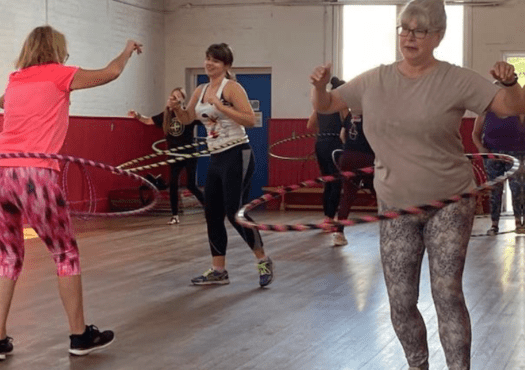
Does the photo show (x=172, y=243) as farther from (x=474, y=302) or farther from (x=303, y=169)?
(x=303, y=169)

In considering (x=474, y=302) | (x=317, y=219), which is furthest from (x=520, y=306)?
Result: (x=317, y=219)

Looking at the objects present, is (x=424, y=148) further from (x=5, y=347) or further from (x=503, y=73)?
(x=5, y=347)

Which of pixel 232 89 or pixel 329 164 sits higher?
pixel 232 89

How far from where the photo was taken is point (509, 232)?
12.6m

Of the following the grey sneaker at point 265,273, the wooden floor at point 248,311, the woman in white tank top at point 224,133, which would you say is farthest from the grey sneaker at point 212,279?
the woman in white tank top at point 224,133

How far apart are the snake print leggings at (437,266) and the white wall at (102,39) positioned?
31.9 ft

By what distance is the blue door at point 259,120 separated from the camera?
60.6 feet

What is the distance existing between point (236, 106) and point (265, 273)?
4.55 ft

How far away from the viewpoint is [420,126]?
421 centimetres

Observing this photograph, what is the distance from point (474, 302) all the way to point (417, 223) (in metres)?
3.16

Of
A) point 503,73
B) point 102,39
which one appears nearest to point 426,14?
point 503,73

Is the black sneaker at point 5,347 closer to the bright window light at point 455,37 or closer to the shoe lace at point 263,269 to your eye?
the shoe lace at point 263,269

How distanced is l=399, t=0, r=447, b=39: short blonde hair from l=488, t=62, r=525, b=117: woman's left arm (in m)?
0.29

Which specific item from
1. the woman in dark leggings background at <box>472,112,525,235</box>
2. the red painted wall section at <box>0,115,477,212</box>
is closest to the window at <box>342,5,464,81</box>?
the red painted wall section at <box>0,115,477,212</box>
